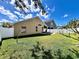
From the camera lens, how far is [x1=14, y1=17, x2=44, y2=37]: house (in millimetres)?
34341

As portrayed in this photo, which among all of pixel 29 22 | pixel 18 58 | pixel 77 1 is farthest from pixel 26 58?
pixel 29 22

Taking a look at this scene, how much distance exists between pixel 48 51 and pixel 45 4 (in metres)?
6.11

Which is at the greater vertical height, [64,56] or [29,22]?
[29,22]

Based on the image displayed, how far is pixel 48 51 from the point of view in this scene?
17.0 metres

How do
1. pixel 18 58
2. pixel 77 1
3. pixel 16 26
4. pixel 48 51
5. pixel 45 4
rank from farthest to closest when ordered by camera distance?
pixel 16 26, pixel 77 1, pixel 48 51, pixel 18 58, pixel 45 4

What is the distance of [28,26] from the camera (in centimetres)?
3594

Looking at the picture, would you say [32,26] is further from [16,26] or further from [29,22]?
[16,26]

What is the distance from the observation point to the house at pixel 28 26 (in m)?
34.3

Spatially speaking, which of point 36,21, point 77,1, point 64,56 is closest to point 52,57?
point 64,56

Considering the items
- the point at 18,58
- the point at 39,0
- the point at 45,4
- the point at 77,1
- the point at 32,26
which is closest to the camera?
the point at 39,0

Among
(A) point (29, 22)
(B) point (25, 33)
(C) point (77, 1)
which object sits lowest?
(B) point (25, 33)

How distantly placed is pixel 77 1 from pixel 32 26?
441 inches

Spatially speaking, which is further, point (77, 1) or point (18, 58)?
point (77, 1)

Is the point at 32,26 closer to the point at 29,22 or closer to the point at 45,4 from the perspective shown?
the point at 29,22
